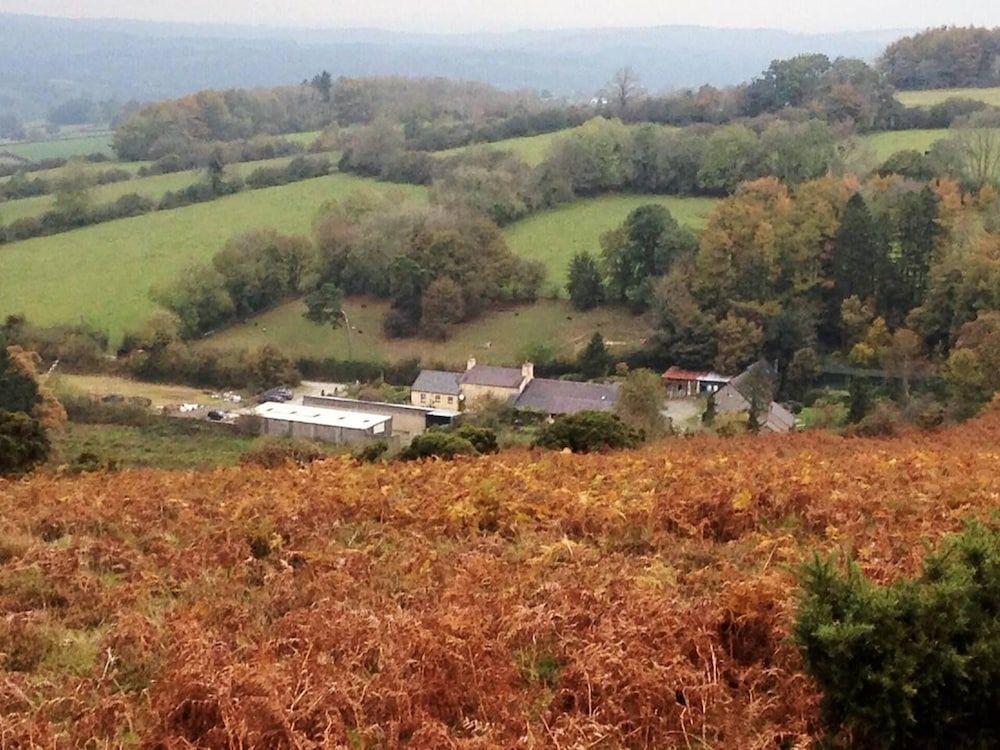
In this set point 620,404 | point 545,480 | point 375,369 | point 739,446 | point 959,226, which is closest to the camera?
point 545,480

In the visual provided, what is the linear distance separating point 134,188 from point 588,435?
5314 cm

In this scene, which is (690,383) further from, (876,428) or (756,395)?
(876,428)

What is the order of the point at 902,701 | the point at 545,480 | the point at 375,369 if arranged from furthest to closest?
the point at 375,369 < the point at 545,480 < the point at 902,701

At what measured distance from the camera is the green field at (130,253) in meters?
45.3

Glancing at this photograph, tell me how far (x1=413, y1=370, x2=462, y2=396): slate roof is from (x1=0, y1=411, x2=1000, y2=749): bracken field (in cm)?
2500

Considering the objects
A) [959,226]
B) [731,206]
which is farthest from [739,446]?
[731,206]

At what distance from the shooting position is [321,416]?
3259 cm

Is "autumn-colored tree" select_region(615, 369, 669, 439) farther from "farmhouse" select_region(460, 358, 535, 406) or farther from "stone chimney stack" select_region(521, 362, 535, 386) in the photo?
"stone chimney stack" select_region(521, 362, 535, 386)

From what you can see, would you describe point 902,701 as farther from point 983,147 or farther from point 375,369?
point 983,147

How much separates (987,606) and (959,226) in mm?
35107

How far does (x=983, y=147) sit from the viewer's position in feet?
151

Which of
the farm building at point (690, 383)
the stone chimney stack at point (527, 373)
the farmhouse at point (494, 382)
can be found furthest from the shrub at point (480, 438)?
the farm building at point (690, 383)

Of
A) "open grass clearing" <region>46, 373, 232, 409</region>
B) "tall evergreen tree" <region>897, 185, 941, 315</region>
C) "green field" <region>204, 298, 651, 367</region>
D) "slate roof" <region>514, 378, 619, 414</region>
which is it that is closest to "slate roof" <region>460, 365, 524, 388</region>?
"slate roof" <region>514, 378, 619, 414</region>

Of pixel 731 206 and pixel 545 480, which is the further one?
pixel 731 206
